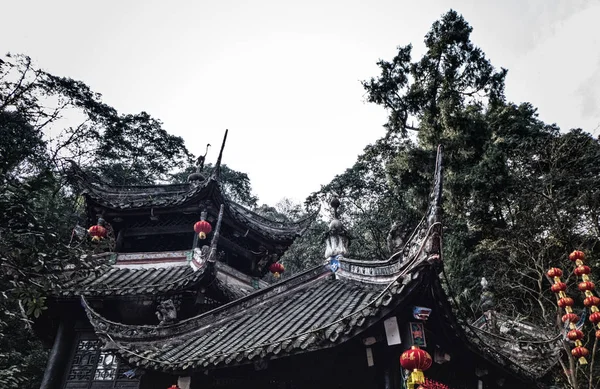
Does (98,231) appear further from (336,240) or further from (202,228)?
(336,240)

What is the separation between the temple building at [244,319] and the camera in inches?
212

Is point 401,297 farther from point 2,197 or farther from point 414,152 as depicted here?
point 414,152

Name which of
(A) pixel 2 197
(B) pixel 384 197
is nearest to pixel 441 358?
(A) pixel 2 197

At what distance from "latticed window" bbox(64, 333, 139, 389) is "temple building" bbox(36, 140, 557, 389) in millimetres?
23

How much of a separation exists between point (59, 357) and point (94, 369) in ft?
2.85

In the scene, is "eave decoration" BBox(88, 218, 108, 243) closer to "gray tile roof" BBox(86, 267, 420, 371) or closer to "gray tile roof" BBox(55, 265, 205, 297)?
"gray tile roof" BBox(55, 265, 205, 297)

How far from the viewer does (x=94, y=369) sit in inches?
346

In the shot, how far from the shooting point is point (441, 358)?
6.22 meters

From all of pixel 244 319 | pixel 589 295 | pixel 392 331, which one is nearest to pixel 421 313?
pixel 392 331

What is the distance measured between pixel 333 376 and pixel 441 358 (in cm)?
165

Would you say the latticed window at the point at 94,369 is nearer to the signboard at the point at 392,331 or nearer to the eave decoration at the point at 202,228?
the eave decoration at the point at 202,228

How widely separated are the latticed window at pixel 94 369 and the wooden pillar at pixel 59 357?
0.51 feet

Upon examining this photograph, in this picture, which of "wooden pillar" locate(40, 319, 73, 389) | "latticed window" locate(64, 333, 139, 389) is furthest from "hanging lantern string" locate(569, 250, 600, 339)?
"wooden pillar" locate(40, 319, 73, 389)

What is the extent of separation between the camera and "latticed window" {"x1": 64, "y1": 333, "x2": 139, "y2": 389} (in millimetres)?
8523
